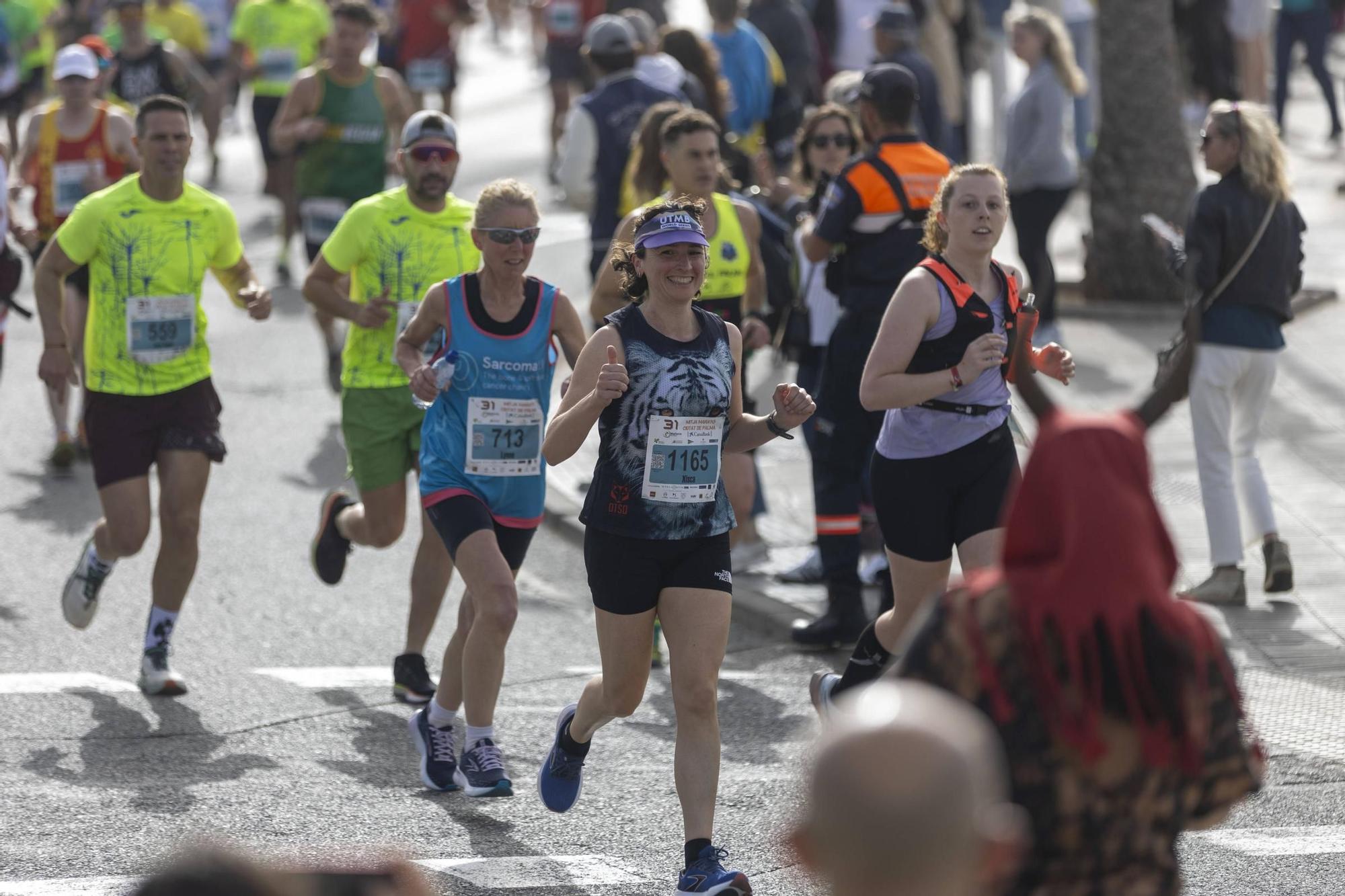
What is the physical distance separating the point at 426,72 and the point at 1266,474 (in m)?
9.89

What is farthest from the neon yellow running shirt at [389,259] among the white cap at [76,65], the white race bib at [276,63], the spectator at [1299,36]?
the spectator at [1299,36]

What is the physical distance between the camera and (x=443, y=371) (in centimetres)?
647

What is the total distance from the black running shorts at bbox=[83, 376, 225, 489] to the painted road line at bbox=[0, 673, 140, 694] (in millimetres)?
716

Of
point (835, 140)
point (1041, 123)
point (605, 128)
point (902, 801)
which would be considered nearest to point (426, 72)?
point (1041, 123)

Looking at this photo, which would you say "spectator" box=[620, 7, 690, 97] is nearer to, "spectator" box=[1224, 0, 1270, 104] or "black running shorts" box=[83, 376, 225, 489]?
"black running shorts" box=[83, 376, 225, 489]

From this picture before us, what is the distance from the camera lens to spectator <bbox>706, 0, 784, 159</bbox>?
12758 millimetres

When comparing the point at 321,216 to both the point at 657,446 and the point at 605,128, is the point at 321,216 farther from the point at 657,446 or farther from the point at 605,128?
the point at 657,446

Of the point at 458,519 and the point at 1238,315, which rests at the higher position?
the point at 1238,315

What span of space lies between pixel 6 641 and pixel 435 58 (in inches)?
430

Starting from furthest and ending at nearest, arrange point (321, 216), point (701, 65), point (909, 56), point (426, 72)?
point (426, 72) → point (321, 216) → point (909, 56) → point (701, 65)

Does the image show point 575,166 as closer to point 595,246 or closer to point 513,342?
point 595,246

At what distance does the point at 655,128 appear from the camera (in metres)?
8.21

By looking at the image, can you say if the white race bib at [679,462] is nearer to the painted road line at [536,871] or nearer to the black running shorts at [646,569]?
the black running shorts at [646,569]

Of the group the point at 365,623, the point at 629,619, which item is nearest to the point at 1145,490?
the point at 629,619
